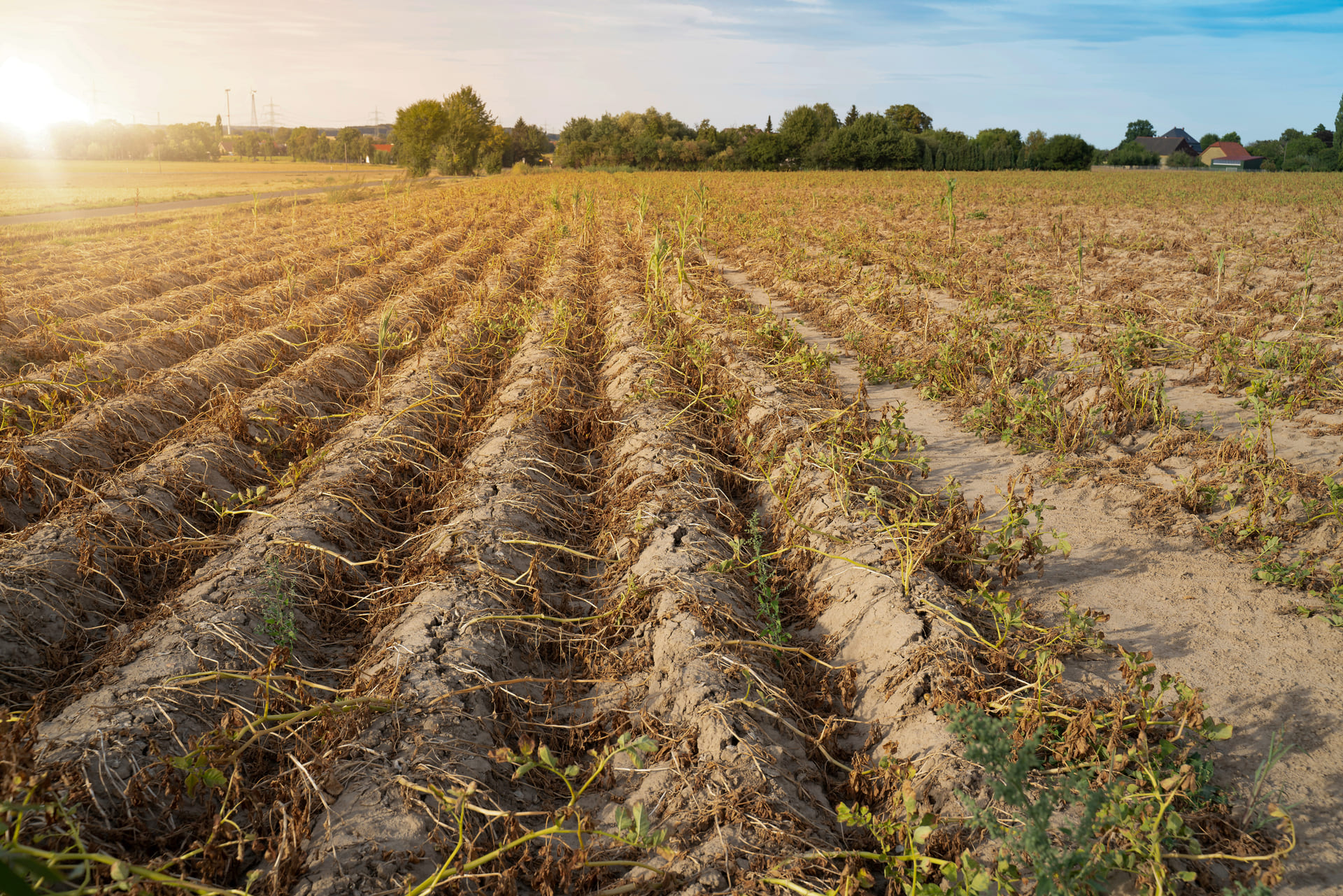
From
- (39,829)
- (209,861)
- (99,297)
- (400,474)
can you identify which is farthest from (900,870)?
(99,297)

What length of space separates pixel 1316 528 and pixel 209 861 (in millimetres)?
5197

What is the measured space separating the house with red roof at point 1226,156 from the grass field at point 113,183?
8266 cm

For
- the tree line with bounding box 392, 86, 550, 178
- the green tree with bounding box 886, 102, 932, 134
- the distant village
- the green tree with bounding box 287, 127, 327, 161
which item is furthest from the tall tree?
the green tree with bounding box 287, 127, 327, 161

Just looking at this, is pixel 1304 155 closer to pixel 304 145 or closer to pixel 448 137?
pixel 448 137

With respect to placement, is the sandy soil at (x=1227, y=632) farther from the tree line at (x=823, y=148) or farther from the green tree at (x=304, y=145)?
the green tree at (x=304, y=145)

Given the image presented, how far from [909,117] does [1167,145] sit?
38.6 m

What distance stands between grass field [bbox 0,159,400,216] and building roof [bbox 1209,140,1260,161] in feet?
299

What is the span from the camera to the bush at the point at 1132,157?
219ft

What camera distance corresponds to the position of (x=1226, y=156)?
79.2 m

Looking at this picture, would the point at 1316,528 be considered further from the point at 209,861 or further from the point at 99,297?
the point at 99,297

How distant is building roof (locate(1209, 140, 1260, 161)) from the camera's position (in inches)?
3100

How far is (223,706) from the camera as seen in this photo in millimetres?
2789

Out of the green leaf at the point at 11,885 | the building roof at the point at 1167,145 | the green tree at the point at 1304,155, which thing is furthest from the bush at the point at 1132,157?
the green leaf at the point at 11,885

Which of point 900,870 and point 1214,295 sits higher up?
point 1214,295
